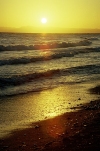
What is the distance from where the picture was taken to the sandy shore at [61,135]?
6297 mm

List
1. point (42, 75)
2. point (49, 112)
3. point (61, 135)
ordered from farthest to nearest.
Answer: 1. point (42, 75)
2. point (49, 112)
3. point (61, 135)

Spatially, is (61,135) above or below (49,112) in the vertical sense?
above

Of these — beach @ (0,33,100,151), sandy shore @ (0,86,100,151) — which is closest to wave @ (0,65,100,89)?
beach @ (0,33,100,151)

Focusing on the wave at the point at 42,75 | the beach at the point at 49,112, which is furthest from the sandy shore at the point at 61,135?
the wave at the point at 42,75

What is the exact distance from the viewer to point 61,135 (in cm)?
696

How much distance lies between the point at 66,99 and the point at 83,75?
6308 mm

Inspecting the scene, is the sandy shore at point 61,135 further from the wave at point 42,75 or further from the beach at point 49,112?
the wave at point 42,75

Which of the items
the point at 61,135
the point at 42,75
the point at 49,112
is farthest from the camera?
the point at 42,75

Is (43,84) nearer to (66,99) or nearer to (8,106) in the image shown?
(66,99)

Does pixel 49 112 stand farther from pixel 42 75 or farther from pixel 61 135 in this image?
pixel 42 75

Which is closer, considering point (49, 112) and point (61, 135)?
point (61, 135)

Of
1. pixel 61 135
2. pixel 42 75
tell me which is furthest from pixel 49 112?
pixel 42 75

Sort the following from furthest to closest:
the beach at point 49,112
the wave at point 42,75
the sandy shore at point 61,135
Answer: the wave at point 42,75 < the beach at point 49,112 < the sandy shore at point 61,135

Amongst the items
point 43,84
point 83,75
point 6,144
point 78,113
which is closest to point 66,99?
point 78,113
